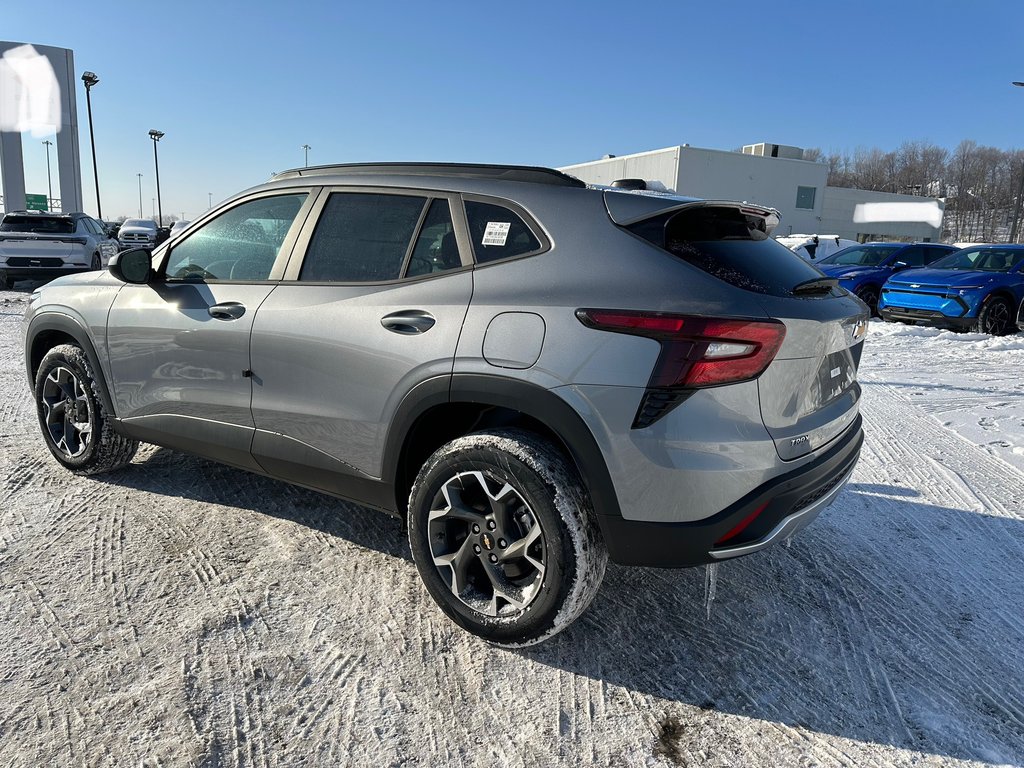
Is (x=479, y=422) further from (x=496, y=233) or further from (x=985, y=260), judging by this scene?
(x=985, y=260)

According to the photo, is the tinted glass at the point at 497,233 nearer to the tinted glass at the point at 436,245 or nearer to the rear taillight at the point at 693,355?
the tinted glass at the point at 436,245

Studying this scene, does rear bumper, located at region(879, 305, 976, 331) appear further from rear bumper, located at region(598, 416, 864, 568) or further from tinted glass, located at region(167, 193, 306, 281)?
tinted glass, located at region(167, 193, 306, 281)

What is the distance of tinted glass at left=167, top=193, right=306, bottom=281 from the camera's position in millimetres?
3352

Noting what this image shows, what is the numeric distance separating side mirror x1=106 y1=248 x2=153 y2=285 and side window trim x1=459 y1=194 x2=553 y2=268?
1877 millimetres

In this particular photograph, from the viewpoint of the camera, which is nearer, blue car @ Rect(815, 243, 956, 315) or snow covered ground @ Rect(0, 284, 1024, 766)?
snow covered ground @ Rect(0, 284, 1024, 766)

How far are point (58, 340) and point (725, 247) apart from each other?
3982 mm

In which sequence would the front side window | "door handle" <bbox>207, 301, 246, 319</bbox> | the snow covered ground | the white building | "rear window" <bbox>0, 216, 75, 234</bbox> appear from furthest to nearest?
the front side window → the white building → "rear window" <bbox>0, 216, 75, 234</bbox> → "door handle" <bbox>207, 301, 246, 319</bbox> → the snow covered ground

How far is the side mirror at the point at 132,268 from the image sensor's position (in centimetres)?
361

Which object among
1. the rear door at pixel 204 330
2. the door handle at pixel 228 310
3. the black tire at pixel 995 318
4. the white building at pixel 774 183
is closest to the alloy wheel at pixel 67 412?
the rear door at pixel 204 330

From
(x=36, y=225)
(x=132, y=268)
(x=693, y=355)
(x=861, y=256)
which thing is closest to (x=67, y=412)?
(x=132, y=268)

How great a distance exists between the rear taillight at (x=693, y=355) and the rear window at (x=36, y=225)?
16.1m

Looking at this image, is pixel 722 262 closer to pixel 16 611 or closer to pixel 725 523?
pixel 725 523

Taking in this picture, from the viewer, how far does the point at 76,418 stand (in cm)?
414

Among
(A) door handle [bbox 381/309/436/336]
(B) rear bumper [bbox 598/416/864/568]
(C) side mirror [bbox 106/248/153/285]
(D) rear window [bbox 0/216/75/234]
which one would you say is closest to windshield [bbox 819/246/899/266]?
(B) rear bumper [bbox 598/416/864/568]
